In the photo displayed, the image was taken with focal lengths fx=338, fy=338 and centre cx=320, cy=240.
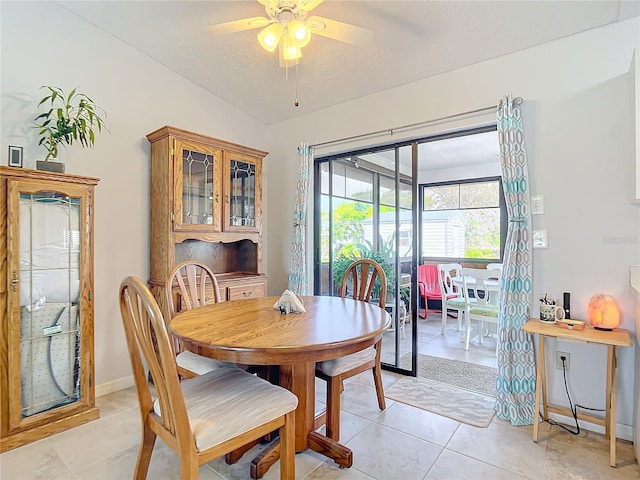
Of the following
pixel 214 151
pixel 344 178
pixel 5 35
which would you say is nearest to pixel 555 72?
pixel 344 178

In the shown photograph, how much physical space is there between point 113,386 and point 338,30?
118 inches

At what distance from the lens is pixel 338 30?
1.88 m

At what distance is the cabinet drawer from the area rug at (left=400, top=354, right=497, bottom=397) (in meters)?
1.49

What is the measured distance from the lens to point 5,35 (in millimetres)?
2203

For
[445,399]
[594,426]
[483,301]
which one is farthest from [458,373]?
[594,426]

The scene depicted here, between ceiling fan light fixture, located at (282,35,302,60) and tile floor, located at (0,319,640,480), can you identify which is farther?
ceiling fan light fixture, located at (282,35,302,60)

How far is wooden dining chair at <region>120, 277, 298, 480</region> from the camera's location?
1.18m

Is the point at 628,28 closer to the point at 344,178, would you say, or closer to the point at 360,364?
the point at 344,178

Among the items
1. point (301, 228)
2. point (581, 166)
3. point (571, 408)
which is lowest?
point (571, 408)

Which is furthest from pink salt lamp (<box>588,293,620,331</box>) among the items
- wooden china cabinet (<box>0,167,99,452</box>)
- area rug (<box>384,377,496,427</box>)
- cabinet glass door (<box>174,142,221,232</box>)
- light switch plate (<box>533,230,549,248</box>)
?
wooden china cabinet (<box>0,167,99,452</box>)

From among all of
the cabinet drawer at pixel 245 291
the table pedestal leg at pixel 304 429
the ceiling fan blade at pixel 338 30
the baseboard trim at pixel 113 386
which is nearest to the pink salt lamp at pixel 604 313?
the table pedestal leg at pixel 304 429

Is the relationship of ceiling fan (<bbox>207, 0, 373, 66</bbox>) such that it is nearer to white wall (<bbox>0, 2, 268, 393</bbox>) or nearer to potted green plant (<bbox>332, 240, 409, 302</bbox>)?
white wall (<bbox>0, 2, 268, 393</bbox>)

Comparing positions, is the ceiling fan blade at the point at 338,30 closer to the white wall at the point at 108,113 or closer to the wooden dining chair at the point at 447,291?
the white wall at the point at 108,113

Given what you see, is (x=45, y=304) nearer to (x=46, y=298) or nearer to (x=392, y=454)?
(x=46, y=298)
